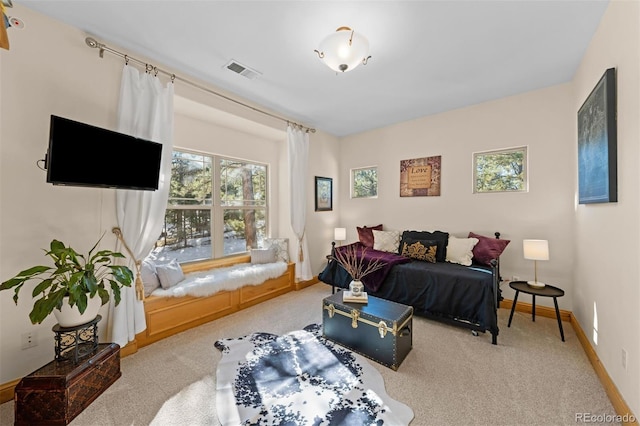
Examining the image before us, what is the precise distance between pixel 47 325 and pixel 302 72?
10.6 ft

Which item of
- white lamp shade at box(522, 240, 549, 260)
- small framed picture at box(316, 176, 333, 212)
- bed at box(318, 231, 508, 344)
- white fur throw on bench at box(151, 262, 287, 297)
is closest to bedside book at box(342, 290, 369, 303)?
bed at box(318, 231, 508, 344)

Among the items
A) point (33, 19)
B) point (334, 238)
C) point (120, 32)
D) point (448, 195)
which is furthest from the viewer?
point (334, 238)

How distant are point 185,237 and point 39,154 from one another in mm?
1763

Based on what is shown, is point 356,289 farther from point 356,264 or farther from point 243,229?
point 243,229

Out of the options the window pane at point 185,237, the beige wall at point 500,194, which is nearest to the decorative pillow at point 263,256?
the window pane at point 185,237

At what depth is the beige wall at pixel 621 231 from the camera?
57.9 inches

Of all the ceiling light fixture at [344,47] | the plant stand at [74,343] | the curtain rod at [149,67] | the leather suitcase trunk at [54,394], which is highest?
the curtain rod at [149,67]

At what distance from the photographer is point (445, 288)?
9.29 ft

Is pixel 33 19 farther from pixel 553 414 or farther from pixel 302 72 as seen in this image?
pixel 553 414

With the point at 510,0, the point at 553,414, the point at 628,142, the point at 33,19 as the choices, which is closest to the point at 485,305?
the point at 553,414

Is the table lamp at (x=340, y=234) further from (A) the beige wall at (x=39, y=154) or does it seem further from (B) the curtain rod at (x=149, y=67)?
(A) the beige wall at (x=39, y=154)

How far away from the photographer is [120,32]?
215cm

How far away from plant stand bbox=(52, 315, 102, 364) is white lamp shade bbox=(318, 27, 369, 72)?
2.69 metres

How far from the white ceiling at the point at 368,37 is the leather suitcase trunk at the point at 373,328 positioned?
8.00 feet
